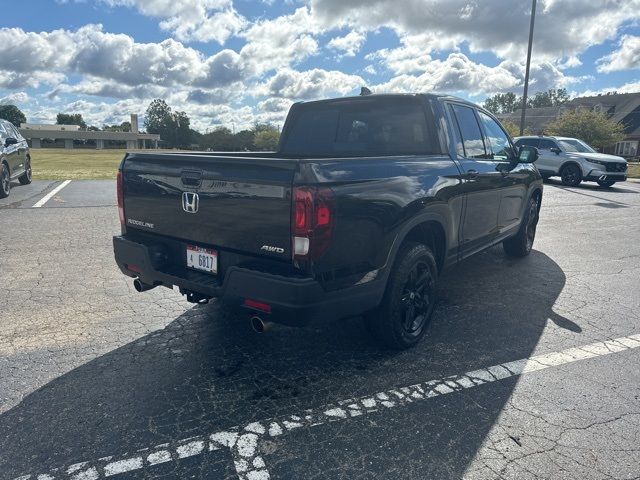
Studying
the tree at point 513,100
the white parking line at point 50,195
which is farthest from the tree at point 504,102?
the white parking line at point 50,195

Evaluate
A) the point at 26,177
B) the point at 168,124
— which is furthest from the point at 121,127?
the point at 26,177

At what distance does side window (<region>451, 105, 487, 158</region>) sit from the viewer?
172 inches

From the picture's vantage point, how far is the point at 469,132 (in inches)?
177

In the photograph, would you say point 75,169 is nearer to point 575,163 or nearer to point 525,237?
point 575,163

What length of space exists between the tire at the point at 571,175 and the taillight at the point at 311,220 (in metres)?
16.1

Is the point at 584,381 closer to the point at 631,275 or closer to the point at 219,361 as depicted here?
the point at 219,361

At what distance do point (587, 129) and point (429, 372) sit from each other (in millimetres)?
36875

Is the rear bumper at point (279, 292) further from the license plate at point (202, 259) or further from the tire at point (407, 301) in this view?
the tire at point (407, 301)

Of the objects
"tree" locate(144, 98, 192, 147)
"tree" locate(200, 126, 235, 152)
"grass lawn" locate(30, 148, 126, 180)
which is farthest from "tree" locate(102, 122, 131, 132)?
"grass lawn" locate(30, 148, 126, 180)

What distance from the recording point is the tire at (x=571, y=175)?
16031 mm

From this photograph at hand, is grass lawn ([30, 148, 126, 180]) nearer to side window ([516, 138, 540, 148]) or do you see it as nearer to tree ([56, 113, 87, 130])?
side window ([516, 138, 540, 148])

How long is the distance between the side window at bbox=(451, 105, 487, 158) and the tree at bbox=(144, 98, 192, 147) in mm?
104879

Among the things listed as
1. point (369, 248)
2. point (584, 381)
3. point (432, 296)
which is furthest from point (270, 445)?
point (584, 381)

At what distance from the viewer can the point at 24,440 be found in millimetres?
2473
